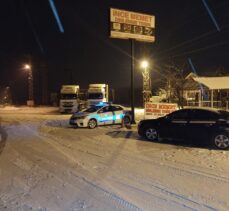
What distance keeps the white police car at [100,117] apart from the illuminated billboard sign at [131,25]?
4709mm

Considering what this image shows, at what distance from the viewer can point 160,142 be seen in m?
12.6

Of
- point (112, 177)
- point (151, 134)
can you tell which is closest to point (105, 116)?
point (151, 134)

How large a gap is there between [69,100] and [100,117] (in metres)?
15.3

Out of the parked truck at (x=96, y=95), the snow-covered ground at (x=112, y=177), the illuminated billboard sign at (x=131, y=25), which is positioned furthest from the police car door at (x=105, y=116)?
the parked truck at (x=96, y=95)

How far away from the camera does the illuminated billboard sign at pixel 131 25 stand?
781 inches

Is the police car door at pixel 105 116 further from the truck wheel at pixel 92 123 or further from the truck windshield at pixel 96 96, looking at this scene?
the truck windshield at pixel 96 96

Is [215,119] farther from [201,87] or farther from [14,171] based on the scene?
[201,87]

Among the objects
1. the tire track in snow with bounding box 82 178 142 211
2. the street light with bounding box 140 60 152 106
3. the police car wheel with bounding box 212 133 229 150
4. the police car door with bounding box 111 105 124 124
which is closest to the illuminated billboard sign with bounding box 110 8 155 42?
the police car door with bounding box 111 105 124 124

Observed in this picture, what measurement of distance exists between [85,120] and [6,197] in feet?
40.3

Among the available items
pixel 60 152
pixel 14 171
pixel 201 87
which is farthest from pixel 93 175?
pixel 201 87

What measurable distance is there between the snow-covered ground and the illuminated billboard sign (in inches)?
405

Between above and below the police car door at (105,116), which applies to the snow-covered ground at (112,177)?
below

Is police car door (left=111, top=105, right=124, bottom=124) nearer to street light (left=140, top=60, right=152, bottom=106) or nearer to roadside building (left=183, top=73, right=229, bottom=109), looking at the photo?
roadside building (left=183, top=73, right=229, bottom=109)

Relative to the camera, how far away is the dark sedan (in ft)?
36.2
